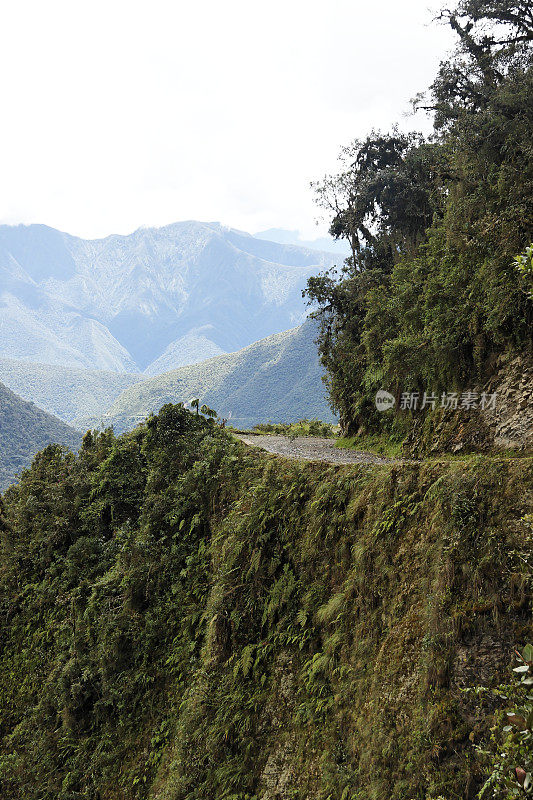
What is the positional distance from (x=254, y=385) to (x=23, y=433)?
71.5 metres

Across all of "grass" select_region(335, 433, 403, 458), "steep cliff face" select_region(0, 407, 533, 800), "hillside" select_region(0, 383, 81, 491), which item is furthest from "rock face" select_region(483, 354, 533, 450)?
"hillside" select_region(0, 383, 81, 491)

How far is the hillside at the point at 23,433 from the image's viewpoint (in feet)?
273

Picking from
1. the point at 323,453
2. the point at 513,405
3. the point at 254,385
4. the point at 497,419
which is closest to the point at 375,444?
the point at 323,453

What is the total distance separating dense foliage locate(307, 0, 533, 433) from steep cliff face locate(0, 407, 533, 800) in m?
5.36

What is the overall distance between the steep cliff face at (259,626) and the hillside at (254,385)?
11155 cm

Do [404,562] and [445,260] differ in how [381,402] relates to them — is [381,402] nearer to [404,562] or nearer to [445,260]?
[445,260]

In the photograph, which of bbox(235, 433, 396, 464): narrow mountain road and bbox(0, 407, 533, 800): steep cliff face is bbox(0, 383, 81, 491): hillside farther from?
bbox(0, 407, 533, 800): steep cliff face

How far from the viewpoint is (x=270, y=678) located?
8.66 m

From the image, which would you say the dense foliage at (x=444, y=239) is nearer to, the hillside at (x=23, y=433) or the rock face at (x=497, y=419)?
the rock face at (x=497, y=419)

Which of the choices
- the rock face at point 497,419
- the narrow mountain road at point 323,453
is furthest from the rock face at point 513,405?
the narrow mountain road at point 323,453

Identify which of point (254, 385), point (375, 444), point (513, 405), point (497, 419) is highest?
point (254, 385)

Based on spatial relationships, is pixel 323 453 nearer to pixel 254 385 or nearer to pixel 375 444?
pixel 375 444

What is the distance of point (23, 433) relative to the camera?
8931 centimetres

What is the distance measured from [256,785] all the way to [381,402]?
11738 mm
